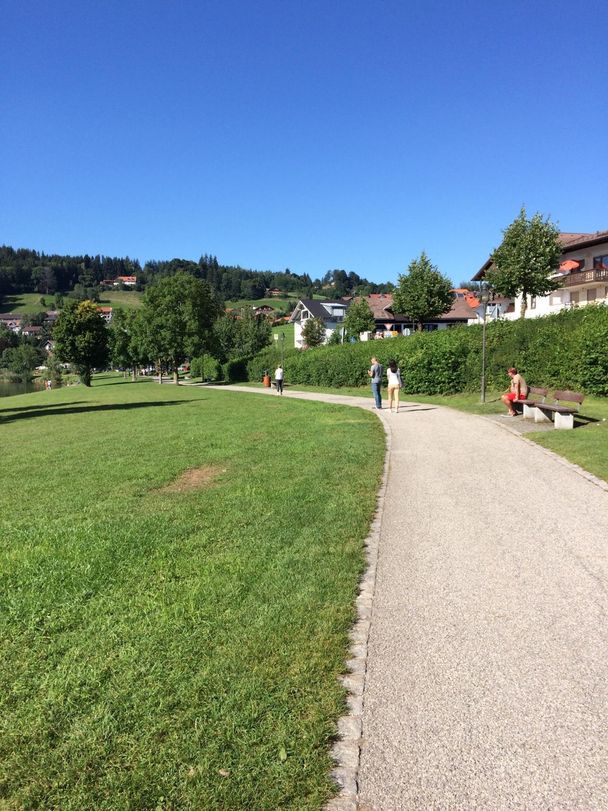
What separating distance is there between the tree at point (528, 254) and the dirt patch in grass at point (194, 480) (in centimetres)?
3110

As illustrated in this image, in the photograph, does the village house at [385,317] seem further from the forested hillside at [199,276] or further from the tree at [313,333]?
the forested hillside at [199,276]

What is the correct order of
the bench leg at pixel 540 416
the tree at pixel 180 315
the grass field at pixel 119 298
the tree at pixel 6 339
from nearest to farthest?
the bench leg at pixel 540 416
the tree at pixel 180 315
the tree at pixel 6 339
the grass field at pixel 119 298

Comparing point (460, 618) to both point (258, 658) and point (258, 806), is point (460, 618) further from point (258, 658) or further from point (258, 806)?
point (258, 806)

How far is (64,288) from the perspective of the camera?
190m

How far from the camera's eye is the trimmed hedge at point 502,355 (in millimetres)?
16906

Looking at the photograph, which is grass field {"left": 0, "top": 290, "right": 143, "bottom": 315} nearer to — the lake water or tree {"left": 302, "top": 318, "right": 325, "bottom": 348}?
the lake water

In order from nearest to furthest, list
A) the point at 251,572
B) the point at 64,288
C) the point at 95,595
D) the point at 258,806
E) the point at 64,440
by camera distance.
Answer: the point at 258,806 → the point at 95,595 → the point at 251,572 → the point at 64,440 → the point at 64,288

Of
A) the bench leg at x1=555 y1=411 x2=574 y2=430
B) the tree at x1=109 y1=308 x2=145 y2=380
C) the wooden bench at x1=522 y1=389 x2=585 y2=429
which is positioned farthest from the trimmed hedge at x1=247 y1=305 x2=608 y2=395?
the tree at x1=109 y1=308 x2=145 y2=380

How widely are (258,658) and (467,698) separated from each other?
1.15 meters

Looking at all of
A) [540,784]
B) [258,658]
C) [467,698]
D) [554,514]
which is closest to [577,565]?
[554,514]

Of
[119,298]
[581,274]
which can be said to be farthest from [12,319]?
[581,274]

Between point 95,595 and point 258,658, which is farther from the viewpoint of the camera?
point 95,595

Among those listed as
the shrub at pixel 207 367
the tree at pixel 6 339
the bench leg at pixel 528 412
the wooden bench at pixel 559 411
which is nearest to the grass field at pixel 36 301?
the tree at pixel 6 339

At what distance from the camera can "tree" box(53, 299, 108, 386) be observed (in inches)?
2398
